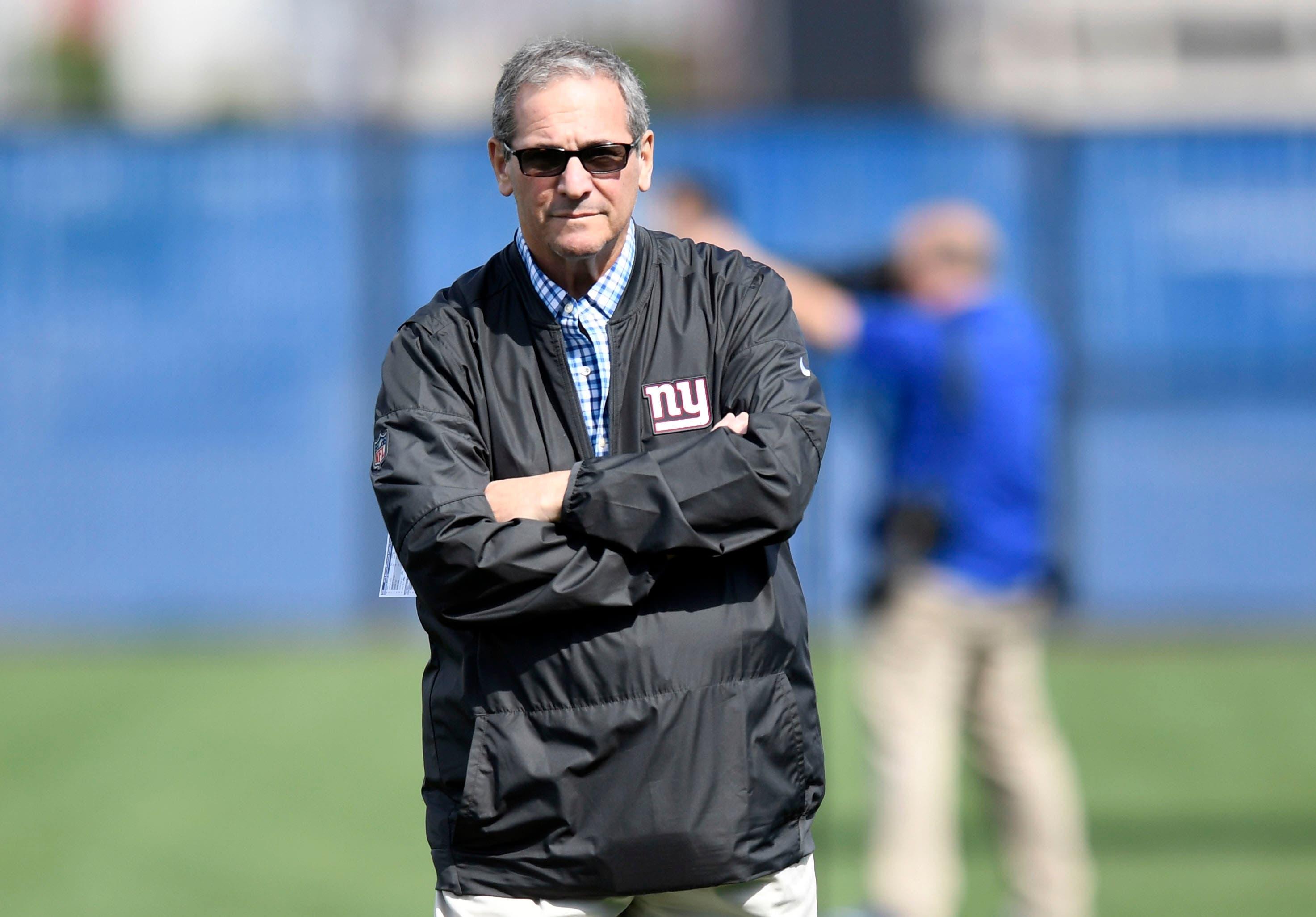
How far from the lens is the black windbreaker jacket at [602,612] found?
263 centimetres

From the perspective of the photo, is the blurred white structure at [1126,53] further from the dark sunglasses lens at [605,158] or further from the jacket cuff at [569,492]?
the jacket cuff at [569,492]

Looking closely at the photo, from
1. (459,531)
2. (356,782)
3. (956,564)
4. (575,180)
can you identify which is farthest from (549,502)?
(356,782)

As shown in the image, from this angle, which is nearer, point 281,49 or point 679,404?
point 679,404

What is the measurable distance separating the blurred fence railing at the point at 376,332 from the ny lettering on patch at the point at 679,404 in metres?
7.68

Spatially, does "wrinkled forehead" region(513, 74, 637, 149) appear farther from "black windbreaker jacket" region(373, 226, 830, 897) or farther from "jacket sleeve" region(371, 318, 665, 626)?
"jacket sleeve" region(371, 318, 665, 626)

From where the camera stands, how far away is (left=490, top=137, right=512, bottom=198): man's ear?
2785 millimetres

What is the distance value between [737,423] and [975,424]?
2606 millimetres

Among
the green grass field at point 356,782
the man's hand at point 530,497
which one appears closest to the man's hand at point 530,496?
the man's hand at point 530,497

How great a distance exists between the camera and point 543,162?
8.93ft

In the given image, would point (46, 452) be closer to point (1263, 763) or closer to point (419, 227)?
point (419, 227)

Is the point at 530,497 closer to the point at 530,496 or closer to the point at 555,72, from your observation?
the point at 530,496

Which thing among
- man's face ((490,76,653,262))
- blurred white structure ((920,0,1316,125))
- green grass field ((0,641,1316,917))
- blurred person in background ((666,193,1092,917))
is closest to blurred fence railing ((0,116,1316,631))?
green grass field ((0,641,1316,917))

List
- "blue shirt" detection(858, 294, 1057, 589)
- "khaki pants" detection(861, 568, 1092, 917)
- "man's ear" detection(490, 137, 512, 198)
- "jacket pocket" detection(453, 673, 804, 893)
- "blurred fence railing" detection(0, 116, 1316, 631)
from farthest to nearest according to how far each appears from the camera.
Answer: "blurred fence railing" detection(0, 116, 1316, 631) → "blue shirt" detection(858, 294, 1057, 589) → "khaki pants" detection(861, 568, 1092, 917) → "man's ear" detection(490, 137, 512, 198) → "jacket pocket" detection(453, 673, 804, 893)

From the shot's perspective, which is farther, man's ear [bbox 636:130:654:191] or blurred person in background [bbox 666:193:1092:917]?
blurred person in background [bbox 666:193:1092:917]
